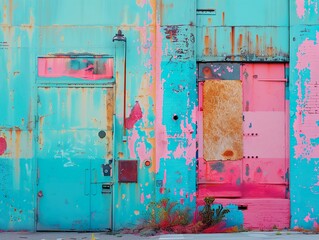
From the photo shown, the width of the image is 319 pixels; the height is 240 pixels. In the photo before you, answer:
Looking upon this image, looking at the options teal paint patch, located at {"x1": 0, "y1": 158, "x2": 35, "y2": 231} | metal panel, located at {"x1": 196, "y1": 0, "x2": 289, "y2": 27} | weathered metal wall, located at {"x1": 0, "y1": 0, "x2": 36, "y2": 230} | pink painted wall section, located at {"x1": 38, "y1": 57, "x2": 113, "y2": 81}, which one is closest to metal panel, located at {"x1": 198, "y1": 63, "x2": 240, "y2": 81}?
metal panel, located at {"x1": 196, "y1": 0, "x2": 289, "y2": 27}

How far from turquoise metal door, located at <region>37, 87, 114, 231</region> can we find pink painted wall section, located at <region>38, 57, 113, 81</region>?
0.82 ft

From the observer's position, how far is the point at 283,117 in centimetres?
1070

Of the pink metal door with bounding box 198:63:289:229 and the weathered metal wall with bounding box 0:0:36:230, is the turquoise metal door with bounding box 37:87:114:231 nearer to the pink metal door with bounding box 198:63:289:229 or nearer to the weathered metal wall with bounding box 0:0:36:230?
the weathered metal wall with bounding box 0:0:36:230

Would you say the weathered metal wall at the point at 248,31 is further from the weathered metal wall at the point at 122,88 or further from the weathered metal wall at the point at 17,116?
the weathered metal wall at the point at 17,116

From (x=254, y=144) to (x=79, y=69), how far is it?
3.62 metres

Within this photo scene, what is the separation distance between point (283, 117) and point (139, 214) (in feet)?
10.8

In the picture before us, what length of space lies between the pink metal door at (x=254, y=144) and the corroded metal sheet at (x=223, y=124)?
20mm

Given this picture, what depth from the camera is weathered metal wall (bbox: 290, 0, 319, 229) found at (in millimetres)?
10523

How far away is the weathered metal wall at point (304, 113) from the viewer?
10523 mm

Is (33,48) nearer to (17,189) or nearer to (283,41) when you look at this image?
(17,189)

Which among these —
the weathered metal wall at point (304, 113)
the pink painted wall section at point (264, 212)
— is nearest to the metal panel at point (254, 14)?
the weathered metal wall at point (304, 113)

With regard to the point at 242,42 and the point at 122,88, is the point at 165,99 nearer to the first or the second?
the point at 122,88

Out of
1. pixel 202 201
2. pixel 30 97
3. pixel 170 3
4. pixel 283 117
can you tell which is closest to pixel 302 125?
pixel 283 117

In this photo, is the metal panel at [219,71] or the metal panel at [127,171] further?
the metal panel at [219,71]
